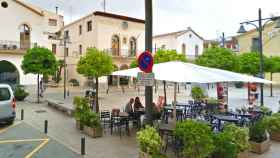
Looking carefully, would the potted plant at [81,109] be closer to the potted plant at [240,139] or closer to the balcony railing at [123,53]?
the potted plant at [240,139]

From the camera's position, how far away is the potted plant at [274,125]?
29.8ft

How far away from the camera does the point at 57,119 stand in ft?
44.3

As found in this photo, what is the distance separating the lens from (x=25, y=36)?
97.0ft

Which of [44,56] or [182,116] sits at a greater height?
[44,56]

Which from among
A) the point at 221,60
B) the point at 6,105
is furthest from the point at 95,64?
the point at 221,60

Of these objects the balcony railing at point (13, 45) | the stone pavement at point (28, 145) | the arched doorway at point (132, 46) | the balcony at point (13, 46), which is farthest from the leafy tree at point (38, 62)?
the arched doorway at point (132, 46)

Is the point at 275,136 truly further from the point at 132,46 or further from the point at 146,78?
the point at 132,46

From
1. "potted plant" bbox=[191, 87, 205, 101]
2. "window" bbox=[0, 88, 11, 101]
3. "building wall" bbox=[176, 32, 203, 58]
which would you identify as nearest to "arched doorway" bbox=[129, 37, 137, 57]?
"building wall" bbox=[176, 32, 203, 58]

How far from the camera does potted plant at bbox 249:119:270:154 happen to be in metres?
7.89

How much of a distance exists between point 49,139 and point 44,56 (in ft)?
38.2

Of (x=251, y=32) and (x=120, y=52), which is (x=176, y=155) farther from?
(x=251, y=32)

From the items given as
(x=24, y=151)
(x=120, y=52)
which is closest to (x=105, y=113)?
(x=24, y=151)

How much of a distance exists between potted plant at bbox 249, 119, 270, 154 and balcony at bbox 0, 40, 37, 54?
25.7m

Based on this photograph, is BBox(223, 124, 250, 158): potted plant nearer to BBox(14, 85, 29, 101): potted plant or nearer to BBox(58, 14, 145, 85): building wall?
BBox(14, 85, 29, 101): potted plant
